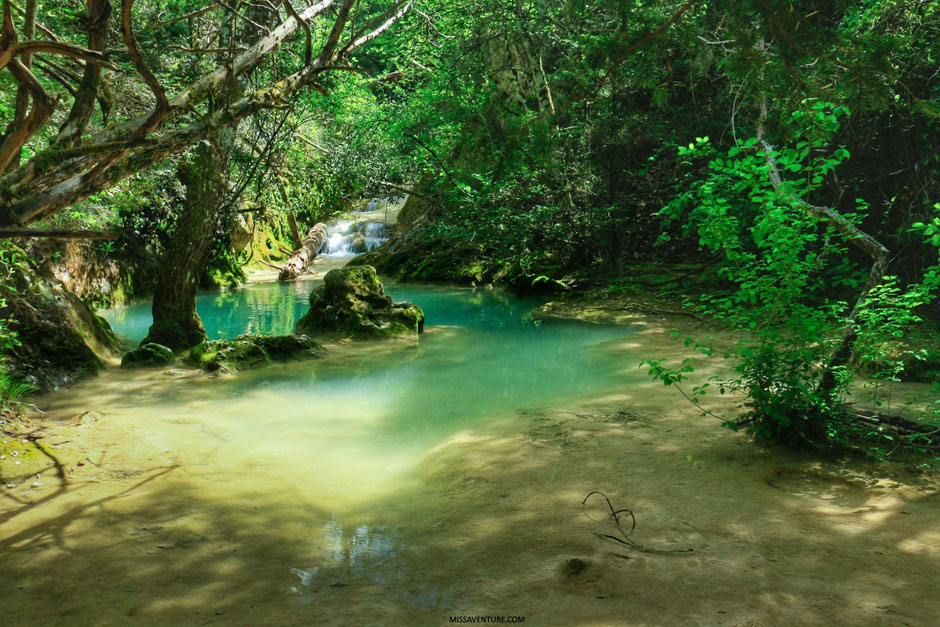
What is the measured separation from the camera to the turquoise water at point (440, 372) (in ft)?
21.7

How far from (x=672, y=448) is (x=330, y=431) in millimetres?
3065

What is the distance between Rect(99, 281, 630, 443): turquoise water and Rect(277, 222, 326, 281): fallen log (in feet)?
20.7

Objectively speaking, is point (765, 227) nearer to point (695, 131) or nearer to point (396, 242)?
point (695, 131)

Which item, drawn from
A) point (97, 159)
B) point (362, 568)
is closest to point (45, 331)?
point (97, 159)

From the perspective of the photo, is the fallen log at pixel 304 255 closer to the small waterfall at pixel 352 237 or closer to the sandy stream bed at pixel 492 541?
the small waterfall at pixel 352 237

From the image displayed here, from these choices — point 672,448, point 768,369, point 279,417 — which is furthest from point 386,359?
point 768,369

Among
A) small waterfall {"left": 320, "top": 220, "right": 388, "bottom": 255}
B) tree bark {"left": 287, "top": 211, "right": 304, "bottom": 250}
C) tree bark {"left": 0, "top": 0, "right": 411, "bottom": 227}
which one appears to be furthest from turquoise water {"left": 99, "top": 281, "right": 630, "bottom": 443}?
tree bark {"left": 287, "top": 211, "right": 304, "bottom": 250}

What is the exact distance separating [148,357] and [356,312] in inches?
132

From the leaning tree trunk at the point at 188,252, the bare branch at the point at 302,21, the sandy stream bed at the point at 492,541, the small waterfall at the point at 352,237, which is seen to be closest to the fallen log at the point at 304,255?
the small waterfall at the point at 352,237

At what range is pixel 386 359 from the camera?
9.07 metres

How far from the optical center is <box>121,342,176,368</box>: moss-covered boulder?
26.7ft

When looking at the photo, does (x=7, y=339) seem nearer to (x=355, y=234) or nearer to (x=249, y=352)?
(x=249, y=352)

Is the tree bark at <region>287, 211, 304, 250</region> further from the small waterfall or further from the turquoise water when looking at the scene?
the turquoise water

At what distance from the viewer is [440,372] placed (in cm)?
825
